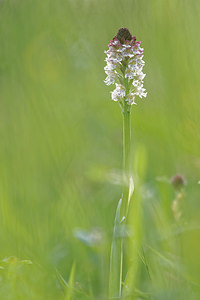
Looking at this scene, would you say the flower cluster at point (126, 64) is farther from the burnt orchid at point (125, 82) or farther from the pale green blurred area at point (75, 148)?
the pale green blurred area at point (75, 148)

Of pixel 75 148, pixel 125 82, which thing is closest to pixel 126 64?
pixel 125 82

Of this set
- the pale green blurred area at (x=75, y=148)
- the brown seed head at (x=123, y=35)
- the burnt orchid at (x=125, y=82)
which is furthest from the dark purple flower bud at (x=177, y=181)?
the brown seed head at (x=123, y=35)

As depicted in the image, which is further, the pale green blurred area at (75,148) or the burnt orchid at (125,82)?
the burnt orchid at (125,82)

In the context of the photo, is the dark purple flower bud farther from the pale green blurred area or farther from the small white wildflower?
the small white wildflower

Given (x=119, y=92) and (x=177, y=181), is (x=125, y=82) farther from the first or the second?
(x=177, y=181)

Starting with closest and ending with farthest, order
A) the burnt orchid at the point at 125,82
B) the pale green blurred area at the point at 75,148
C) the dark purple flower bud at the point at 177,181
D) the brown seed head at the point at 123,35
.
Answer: the pale green blurred area at the point at 75,148, the burnt orchid at the point at 125,82, the brown seed head at the point at 123,35, the dark purple flower bud at the point at 177,181

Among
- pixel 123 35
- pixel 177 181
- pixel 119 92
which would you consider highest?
pixel 123 35

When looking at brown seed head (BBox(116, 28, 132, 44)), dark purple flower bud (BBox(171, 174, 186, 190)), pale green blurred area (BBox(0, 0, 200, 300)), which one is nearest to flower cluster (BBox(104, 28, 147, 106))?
brown seed head (BBox(116, 28, 132, 44))

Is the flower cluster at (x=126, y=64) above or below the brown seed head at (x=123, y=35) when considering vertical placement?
below

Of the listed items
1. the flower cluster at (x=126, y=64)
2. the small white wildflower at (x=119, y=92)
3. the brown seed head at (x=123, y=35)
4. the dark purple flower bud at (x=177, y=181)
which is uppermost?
the brown seed head at (x=123, y=35)
